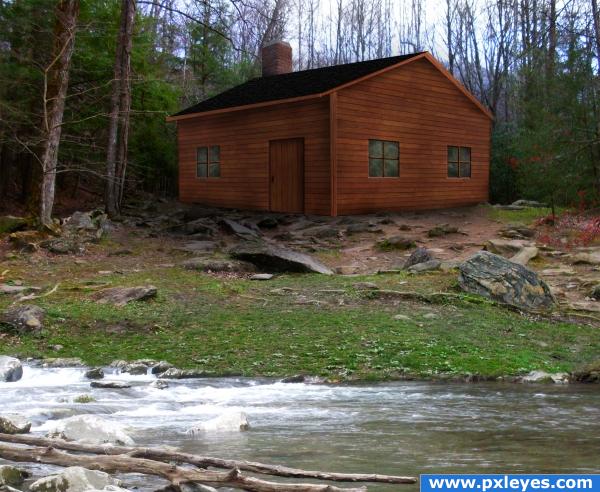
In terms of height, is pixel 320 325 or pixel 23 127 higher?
pixel 23 127

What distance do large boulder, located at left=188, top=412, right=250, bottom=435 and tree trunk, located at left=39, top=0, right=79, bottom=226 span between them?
12.4 metres

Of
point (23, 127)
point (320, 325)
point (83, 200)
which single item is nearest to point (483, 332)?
point (320, 325)

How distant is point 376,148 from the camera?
21984 mm

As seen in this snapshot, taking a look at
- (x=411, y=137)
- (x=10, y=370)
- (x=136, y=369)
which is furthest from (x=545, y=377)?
(x=411, y=137)

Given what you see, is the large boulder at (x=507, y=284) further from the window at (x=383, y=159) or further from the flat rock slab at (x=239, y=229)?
the window at (x=383, y=159)

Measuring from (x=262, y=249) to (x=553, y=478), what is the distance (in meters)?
11.0

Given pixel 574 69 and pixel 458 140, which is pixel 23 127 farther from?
pixel 574 69

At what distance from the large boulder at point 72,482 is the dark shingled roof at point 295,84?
17.4 metres

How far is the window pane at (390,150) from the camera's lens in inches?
878

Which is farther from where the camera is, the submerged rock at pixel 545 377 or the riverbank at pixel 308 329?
the riverbank at pixel 308 329

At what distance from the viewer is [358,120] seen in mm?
21141

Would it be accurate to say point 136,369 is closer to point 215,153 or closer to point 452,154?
point 215,153

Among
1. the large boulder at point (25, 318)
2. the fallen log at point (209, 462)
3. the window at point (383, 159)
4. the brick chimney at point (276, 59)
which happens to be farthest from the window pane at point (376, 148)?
the fallen log at point (209, 462)

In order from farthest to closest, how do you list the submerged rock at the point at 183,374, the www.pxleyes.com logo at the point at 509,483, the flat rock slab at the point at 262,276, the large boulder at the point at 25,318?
the flat rock slab at the point at 262,276
the large boulder at the point at 25,318
the submerged rock at the point at 183,374
the www.pxleyes.com logo at the point at 509,483
